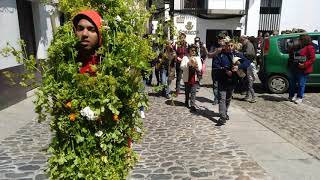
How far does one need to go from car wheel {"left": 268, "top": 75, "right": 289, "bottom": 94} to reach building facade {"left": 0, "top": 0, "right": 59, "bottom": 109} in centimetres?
680

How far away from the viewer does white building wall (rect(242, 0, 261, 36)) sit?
28.5m

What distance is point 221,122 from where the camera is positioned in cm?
734

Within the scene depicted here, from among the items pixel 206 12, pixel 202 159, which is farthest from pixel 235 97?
pixel 206 12

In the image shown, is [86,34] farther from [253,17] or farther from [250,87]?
Answer: [253,17]

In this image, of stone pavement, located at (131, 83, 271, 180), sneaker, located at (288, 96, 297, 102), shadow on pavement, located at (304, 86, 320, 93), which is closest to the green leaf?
stone pavement, located at (131, 83, 271, 180)

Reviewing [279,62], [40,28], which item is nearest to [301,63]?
[279,62]

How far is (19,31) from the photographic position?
8.88 meters

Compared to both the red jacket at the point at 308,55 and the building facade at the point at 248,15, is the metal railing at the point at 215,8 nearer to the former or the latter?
the building facade at the point at 248,15

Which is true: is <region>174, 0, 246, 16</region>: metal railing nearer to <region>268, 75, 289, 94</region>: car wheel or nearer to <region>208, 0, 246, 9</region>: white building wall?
<region>208, 0, 246, 9</region>: white building wall

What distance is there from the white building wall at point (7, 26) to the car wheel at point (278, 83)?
24.7 feet

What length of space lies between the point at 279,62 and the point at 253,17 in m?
18.9

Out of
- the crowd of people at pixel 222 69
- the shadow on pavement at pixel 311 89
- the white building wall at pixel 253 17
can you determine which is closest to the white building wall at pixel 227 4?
the white building wall at pixel 253 17

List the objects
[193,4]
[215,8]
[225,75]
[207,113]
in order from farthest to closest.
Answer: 1. [193,4]
2. [215,8]
3. [207,113]
4. [225,75]

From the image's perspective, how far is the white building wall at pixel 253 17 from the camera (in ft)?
93.3
